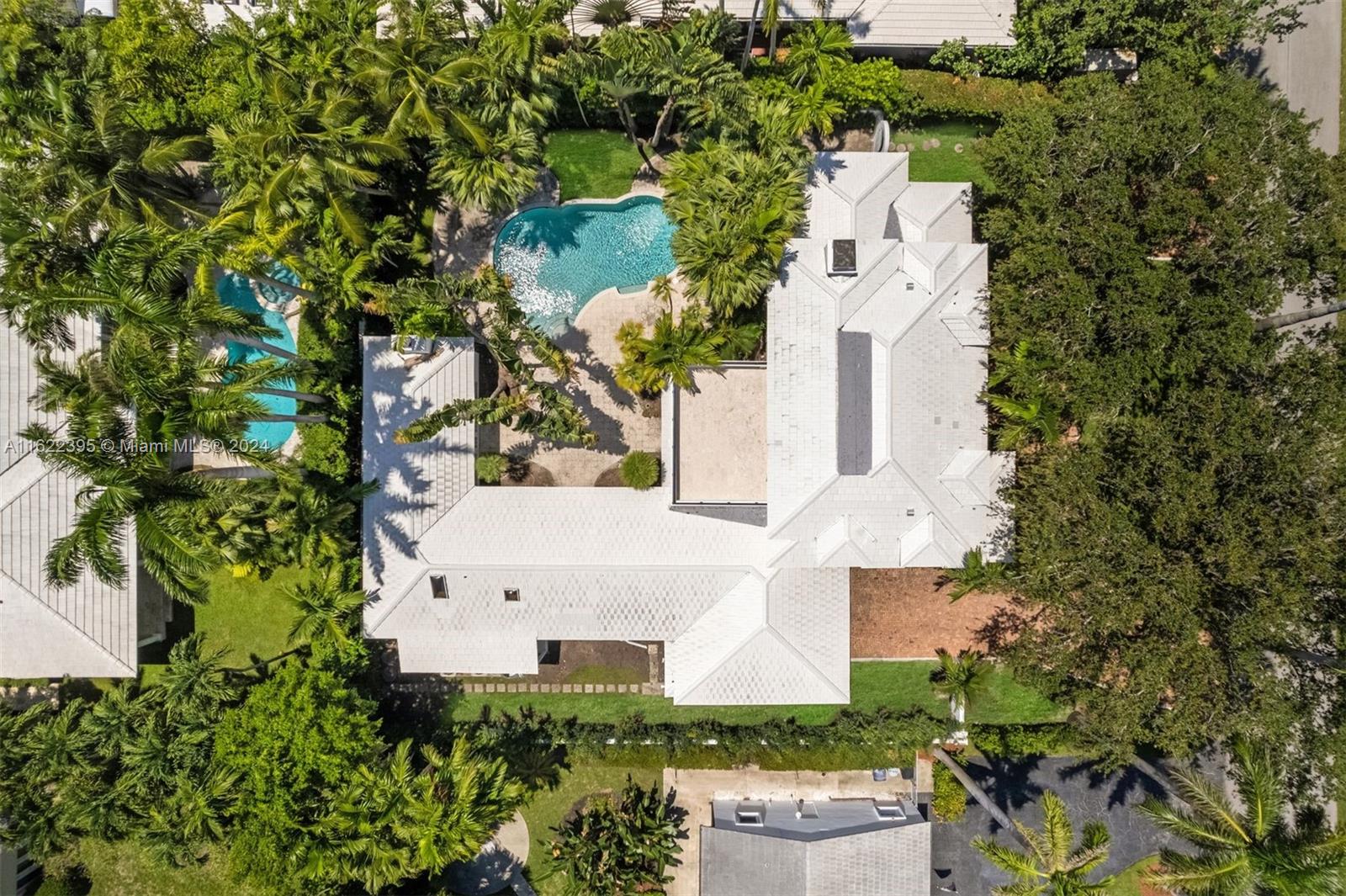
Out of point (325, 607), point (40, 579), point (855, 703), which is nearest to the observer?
point (325, 607)

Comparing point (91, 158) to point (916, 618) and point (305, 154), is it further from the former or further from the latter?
point (916, 618)

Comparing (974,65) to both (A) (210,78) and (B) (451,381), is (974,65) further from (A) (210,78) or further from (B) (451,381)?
(A) (210,78)

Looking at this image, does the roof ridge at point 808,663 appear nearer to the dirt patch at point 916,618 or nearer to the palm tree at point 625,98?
the dirt patch at point 916,618

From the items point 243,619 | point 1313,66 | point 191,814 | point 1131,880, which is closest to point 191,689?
point 243,619

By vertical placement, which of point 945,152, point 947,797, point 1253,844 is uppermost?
point 945,152

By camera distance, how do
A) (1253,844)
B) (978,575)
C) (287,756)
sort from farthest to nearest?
(978,575), (287,756), (1253,844)

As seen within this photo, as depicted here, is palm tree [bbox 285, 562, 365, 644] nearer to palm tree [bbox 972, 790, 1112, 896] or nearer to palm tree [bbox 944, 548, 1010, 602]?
palm tree [bbox 944, 548, 1010, 602]

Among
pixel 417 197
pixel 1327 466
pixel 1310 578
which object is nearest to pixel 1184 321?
pixel 1327 466
